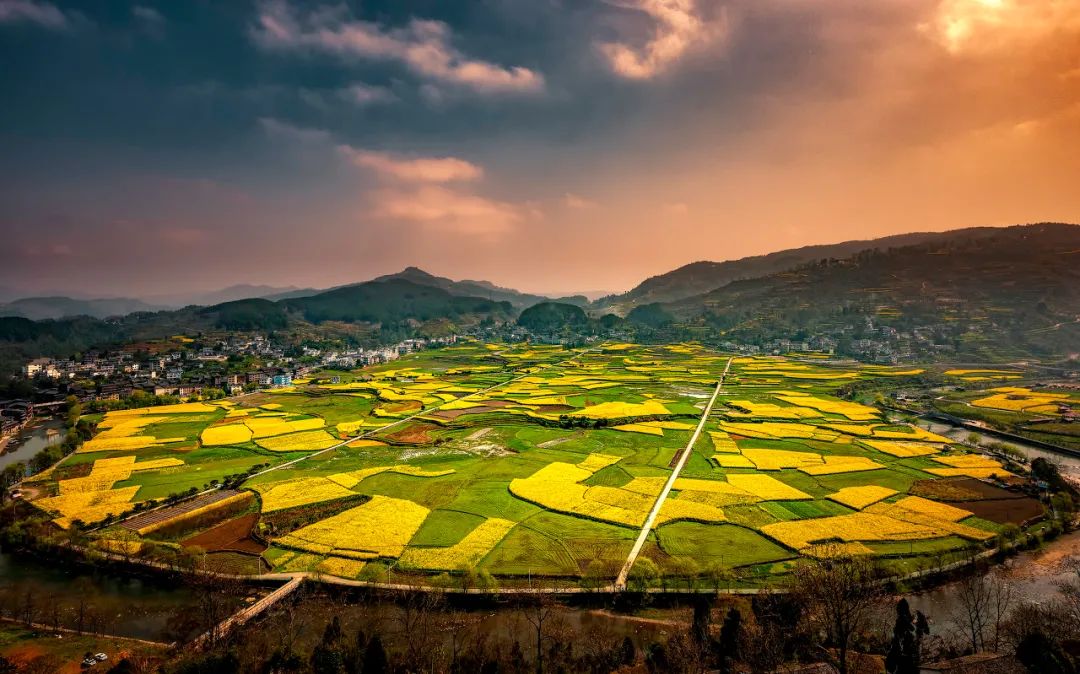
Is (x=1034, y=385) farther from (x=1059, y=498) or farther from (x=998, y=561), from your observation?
(x=998, y=561)

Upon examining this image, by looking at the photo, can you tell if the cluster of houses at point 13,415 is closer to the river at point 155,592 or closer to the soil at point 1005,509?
the river at point 155,592

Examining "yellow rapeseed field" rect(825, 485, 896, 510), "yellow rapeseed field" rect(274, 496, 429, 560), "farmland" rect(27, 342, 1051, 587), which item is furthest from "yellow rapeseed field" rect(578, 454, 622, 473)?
"yellow rapeseed field" rect(825, 485, 896, 510)

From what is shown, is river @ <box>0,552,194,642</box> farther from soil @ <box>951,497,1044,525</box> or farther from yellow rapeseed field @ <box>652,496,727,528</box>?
soil @ <box>951,497,1044,525</box>

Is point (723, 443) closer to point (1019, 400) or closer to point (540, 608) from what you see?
point (540, 608)

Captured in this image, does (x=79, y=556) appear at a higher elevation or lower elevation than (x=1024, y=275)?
lower

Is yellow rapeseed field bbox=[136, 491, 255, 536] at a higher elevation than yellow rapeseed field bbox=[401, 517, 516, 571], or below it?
higher

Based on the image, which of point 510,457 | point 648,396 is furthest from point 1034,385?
point 510,457
